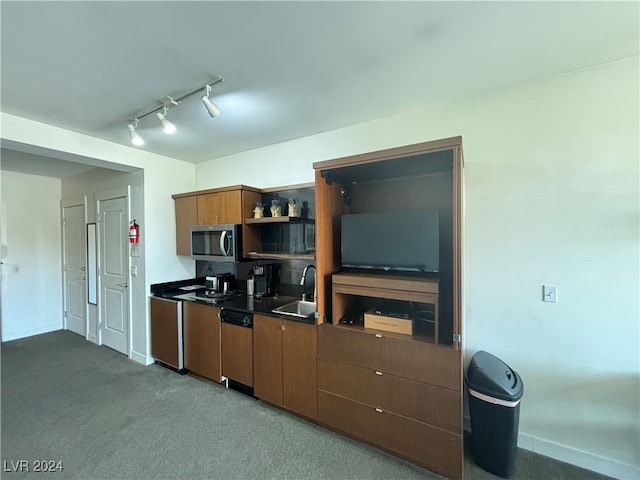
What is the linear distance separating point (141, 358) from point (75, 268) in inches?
91.1

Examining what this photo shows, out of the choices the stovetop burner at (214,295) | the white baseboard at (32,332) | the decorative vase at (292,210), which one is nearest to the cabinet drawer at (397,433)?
the stovetop burner at (214,295)

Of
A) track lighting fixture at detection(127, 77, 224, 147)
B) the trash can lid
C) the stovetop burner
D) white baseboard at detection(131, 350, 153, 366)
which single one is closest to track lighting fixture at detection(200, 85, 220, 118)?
track lighting fixture at detection(127, 77, 224, 147)

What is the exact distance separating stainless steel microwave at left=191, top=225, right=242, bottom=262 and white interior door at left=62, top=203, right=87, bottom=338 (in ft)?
7.58

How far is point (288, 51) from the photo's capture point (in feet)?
5.15

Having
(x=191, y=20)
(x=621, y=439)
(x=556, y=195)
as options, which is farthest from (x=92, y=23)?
(x=621, y=439)

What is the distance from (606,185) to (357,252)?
1634 mm

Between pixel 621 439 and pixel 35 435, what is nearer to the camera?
pixel 621 439

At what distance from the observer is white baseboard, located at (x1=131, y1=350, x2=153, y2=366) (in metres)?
3.27

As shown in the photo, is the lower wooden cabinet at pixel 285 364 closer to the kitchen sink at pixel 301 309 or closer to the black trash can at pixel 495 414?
the kitchen sink at pixel 301 309

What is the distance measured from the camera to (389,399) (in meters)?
1.83

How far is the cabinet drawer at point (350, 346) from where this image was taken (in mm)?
1871

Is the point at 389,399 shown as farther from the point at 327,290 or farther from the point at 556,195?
the point at 556,195

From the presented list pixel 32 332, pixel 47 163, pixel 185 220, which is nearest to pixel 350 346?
pixel 185 220

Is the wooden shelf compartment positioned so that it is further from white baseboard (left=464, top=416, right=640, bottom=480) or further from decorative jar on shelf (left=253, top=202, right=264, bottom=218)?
decorative jar on shelf (left=253, top=202, right=264, bottom=218)
